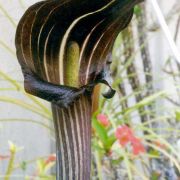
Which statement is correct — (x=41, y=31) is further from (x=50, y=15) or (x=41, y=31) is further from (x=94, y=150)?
(x=94, y=150)

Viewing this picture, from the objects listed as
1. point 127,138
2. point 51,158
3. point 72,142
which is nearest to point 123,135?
point 127,138

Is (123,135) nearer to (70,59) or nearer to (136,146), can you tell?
(136,146)

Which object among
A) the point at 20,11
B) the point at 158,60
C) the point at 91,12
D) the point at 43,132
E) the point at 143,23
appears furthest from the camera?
the point at 158,60

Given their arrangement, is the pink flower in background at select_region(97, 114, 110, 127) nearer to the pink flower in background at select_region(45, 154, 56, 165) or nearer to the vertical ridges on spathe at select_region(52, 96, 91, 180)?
the pink flower in background at select_region(45, 154, 56, 165)

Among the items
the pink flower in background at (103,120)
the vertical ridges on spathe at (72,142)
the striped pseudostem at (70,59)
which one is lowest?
the vertical ridges on spathe at (72,142)

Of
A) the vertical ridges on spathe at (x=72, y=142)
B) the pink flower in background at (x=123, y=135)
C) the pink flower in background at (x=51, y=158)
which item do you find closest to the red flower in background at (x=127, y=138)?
the pink flower in background at (x=123, y=135)

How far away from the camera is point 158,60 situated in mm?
1645

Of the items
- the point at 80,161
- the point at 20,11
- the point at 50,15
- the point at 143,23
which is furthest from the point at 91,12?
the point at 143,23

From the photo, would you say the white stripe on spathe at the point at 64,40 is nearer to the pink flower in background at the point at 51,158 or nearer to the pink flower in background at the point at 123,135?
the pink flower in background at the point at 123,135

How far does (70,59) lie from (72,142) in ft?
0.27

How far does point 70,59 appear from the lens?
1.34 ft

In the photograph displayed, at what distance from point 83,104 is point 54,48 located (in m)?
0.06

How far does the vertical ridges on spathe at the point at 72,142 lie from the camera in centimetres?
39

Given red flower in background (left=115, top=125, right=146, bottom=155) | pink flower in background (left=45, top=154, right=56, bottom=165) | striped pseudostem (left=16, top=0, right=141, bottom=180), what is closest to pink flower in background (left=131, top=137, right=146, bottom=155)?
red flower in background (left=115, top=125, right=146, bottom=155)
